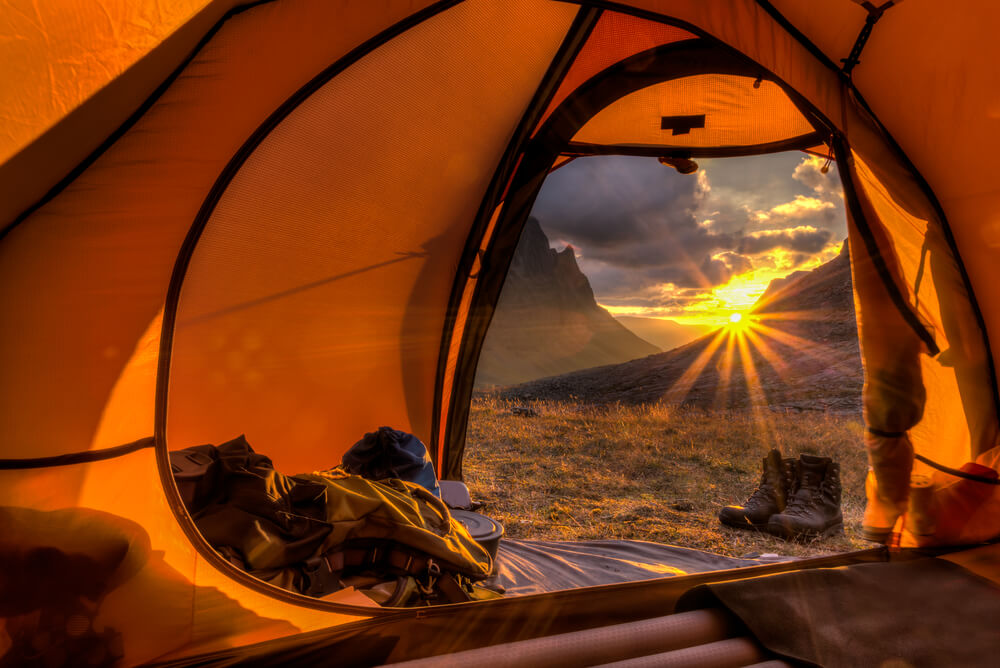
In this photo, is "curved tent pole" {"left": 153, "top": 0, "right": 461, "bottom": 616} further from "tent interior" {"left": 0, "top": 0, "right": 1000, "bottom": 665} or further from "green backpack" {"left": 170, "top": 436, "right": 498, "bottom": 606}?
"green backpack" {"left": 170, "top": 436, "right": 498, "bottom": 606}

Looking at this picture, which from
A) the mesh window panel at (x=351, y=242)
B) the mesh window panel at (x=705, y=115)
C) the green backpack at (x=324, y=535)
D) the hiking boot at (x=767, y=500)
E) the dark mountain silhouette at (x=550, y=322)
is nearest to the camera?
the green backpack at (x=324, y=535)

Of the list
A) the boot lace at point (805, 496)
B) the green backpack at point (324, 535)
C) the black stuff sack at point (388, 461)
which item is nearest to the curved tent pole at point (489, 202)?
the black stuff sack at point (388, 461)

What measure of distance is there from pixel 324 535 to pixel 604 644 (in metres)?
0.75

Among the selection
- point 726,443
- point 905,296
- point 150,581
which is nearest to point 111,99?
point 150,581

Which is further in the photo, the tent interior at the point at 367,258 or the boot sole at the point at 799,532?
the boot sole at the point at 799,532

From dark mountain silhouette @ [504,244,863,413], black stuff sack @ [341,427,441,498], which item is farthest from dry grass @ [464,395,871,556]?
dark mountain silhouette @ [504,244,863,413]

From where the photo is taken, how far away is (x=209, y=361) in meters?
2.02

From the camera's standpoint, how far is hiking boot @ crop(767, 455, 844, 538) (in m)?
2.44

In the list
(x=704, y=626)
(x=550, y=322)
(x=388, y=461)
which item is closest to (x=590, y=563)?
(x=388, y=461)

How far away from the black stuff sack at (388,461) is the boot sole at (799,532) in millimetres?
1592

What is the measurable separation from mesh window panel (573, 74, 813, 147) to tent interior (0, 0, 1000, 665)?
0.6 inches

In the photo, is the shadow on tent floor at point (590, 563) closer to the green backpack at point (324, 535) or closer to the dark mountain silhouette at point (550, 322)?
the green backpack at point (324, 535)

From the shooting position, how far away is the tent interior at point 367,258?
1019mm

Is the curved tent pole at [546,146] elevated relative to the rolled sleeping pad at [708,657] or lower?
elevated
